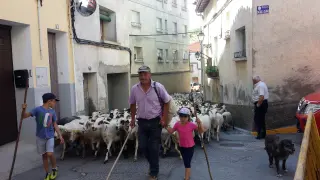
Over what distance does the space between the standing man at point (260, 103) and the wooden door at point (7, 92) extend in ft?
20.5

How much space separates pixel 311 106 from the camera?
7.61m

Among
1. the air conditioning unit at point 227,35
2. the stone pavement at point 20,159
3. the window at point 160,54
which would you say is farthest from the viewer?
the window at point 160,54

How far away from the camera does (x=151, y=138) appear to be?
18.5 feet

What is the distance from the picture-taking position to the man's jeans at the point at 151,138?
5.63 metres

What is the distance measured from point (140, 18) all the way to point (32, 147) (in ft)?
47.8

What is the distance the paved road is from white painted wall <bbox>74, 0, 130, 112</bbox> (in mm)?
4085

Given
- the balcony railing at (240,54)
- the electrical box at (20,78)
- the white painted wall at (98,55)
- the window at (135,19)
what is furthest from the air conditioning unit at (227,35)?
the electrical box at (20,78)

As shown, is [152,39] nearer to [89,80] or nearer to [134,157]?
[89,80]

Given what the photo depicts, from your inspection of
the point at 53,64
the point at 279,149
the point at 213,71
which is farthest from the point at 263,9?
the point at 213,71

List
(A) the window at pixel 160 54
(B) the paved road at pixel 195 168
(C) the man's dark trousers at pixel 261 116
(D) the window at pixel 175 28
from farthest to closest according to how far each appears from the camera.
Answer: (D) the window at pixel 175 28, (A) the window at pixel 160 54, (C) the man's dark trousers at pixel 261 116, (B) the paved road at pixel 195 168

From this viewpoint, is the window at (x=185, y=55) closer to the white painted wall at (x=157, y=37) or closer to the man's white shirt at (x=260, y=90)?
the white painted wall at (x=157, y=37)

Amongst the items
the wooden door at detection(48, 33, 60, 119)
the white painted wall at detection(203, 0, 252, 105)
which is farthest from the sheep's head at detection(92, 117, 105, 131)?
the white painted wall at detection(203, 0, 252, 105)

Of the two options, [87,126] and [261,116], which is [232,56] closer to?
[261,116]

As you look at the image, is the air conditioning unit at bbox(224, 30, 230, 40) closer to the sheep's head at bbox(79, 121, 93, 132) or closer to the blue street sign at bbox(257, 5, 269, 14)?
the blue street sign at bbox(257, 5, 269, 14)
